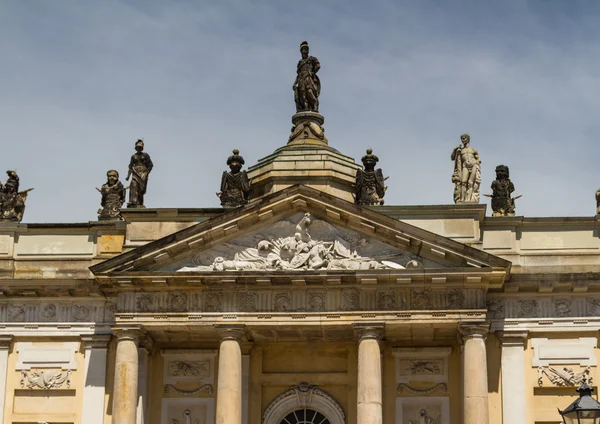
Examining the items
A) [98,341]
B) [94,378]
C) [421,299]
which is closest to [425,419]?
[421,299]

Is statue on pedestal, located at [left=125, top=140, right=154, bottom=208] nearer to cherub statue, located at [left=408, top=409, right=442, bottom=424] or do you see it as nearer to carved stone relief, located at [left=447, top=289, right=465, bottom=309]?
carved stone relief, located at [left=447, top=289, right=465, bottom=309]

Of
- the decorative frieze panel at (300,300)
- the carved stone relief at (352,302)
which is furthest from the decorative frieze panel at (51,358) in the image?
the carved stone relief at (352,302)

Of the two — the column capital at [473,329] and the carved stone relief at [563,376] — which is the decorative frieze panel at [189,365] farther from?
the carved stone relief at [563,376]

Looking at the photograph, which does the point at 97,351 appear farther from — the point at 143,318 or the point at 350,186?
the point at 350,186

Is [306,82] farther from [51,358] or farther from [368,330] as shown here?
[51,358]

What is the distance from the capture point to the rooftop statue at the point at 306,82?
38188 millimetres

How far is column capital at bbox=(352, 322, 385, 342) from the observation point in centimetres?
3159

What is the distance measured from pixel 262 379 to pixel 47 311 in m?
6.22

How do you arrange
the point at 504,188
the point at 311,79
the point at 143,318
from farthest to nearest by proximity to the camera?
1. the point at 311,79
2. the point at 504,188
3. the point at 143,318

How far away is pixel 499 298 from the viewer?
108ft

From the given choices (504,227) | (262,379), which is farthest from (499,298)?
(262,379)

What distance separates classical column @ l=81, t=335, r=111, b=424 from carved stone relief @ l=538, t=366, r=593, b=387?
11.7 m

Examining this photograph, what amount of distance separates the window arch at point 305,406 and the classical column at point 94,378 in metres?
4.47

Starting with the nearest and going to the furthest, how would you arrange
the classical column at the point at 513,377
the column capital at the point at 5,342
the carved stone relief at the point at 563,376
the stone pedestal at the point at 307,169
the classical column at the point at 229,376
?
1. the classical column at the point at 229,376
2. the classical column at the point at 513,377
3. the carved stone relief at the point at 563,376
4. the column capital at the point at 5,342
5. the stone pedestal at the point at 307,169
